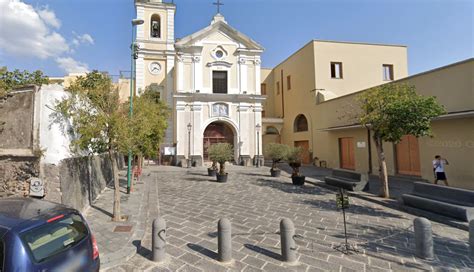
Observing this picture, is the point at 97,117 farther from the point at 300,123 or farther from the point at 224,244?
the point at 300,123

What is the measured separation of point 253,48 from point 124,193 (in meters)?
17.8

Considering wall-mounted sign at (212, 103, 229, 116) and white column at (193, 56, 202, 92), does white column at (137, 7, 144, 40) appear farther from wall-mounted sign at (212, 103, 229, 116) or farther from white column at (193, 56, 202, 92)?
wall-mounted sign at (212, 103, 229, 116)

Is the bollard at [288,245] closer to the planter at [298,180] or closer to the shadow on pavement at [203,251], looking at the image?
the shadow on pavement at [203,251]

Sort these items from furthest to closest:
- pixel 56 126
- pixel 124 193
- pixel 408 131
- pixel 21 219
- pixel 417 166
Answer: pixel 417 166
pixel 124 193
pixel 408 131
pixel 56 126
pixel 21 219

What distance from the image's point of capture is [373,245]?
461 centimetres

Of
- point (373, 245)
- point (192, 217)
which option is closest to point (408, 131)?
point (373, 245)

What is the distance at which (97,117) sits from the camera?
5.39 metres

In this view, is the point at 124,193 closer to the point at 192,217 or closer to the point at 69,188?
the point at 69,188

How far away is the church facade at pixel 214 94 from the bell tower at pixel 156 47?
0.19 m

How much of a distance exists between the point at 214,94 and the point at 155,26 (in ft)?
34.7

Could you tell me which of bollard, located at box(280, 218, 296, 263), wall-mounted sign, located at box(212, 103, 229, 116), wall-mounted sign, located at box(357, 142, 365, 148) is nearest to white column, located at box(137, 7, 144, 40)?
wall-mounted sign, located at box(212, 103, 229, 116)

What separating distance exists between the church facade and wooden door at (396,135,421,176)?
1060 centimetres

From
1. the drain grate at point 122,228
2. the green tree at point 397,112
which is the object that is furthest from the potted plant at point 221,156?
the drain grate at point 122,228

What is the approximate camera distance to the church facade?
66.4 feet
